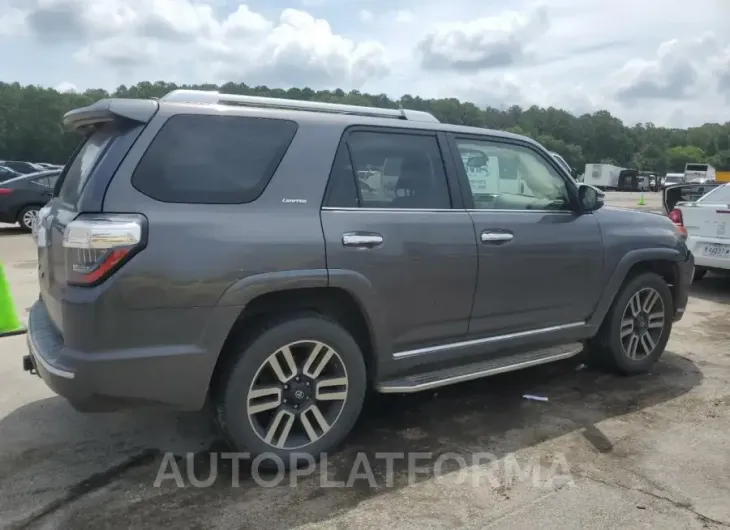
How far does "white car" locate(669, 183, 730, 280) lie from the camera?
7.95 m

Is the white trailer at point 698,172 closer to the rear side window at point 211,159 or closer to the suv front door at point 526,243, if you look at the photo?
the suv front door at point 526,243

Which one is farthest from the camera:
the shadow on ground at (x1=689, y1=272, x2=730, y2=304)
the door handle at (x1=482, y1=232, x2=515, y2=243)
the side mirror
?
the shadow on ground at (x1=689, y1=272, x2=730, y2=304)

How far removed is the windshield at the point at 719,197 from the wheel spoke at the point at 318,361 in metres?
7.02

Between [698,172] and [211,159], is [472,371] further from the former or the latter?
[698,172]

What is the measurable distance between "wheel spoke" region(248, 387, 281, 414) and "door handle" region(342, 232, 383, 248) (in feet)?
2.77

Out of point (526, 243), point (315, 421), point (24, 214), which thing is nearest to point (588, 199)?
point (526, 243)

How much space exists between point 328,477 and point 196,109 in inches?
78.1

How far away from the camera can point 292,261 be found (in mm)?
3271

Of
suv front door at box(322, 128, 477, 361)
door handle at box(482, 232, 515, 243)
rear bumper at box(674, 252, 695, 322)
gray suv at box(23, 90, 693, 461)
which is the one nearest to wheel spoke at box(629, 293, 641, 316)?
rear bumper at box(674, 252, 695, 322)

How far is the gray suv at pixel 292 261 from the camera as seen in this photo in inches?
116

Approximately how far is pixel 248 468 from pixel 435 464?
1.00m

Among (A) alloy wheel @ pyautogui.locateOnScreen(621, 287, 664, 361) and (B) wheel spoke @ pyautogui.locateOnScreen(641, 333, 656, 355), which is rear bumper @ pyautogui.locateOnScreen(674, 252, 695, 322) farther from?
(B) wheel spoke @ pyautogui.locateOnScreen(641, 333, 656, 355)

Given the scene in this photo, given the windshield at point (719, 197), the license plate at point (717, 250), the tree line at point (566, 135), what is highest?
the tree line at point (566, 135)

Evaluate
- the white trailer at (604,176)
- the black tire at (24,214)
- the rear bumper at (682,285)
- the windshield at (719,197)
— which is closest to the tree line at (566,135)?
the white trailer at (604,176)
